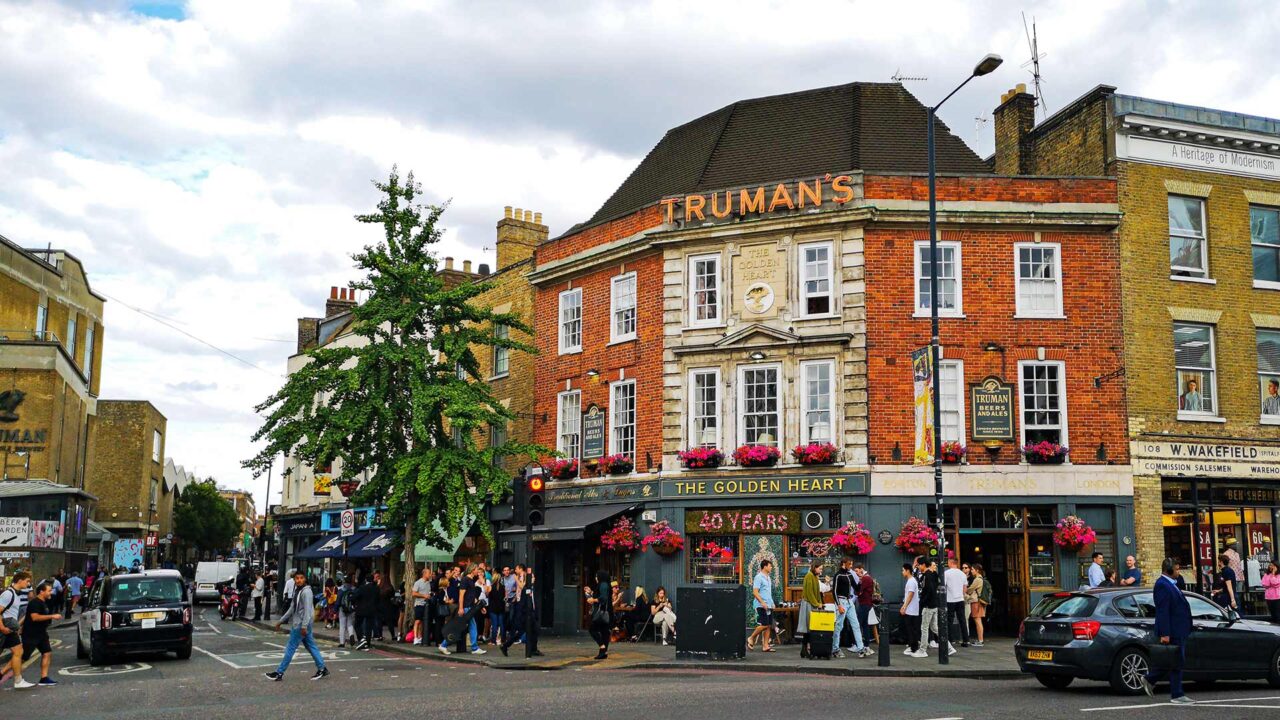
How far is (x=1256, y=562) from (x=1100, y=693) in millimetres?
13352

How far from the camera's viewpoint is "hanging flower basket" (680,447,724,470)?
25625 millimetres

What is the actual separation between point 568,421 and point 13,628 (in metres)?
14.7

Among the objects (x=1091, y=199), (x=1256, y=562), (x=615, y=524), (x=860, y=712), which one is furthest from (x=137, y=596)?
(x=1256, y=562)

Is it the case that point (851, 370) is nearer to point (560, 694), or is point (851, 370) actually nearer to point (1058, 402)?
point (1058, 402)

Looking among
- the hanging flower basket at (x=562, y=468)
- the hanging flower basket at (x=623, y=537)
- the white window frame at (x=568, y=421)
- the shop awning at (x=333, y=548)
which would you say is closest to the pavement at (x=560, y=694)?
the hanging flower basket at (x=623, y=537)

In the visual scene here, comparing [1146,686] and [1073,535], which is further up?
[1073,535]

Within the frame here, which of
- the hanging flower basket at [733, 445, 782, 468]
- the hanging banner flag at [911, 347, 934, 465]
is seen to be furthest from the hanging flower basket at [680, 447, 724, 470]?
the hanging banner flag at [911, 347, 934, 465]

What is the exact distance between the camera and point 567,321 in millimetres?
30469

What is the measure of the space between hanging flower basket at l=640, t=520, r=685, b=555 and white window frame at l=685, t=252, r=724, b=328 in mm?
4739

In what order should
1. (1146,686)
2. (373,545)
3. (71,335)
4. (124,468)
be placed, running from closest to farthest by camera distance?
(1146,686), (373,545), (71,335), (124,468)

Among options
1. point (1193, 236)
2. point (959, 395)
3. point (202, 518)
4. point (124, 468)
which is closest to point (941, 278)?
point (959, 395)

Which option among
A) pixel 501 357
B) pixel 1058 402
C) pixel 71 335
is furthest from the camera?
pixel 71 335

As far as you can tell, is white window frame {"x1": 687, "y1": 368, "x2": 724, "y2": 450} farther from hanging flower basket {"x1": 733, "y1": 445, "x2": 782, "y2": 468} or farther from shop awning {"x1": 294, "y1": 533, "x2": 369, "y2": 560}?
shop awning {"x1": 294, "y1": 533, "x2": 369, "y2": 560}

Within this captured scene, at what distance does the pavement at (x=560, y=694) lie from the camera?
12.8 metres
